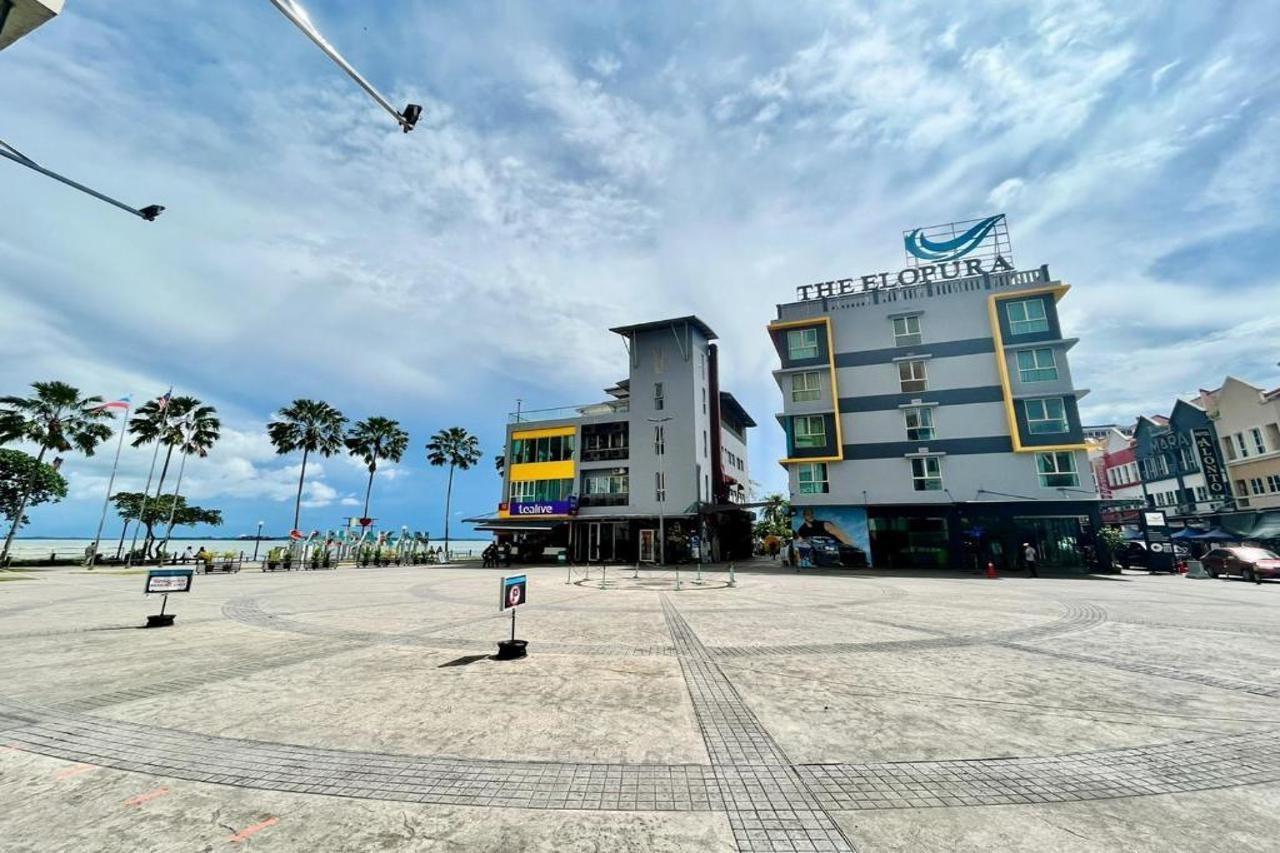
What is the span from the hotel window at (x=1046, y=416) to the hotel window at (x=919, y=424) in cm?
519

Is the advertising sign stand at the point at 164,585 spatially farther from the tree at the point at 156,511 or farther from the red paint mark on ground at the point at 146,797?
the tree at the point at 156,511

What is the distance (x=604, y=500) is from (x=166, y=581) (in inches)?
1168

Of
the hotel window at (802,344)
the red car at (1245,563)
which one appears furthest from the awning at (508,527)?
the red car at (1245,563)

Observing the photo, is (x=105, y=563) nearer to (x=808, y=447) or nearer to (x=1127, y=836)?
(x=808, y=447)

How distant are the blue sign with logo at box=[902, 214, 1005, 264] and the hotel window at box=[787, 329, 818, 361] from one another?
941cm

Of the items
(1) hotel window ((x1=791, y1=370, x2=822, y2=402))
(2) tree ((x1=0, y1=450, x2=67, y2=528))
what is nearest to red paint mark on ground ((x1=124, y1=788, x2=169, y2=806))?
(1) hotel window ((x1=791, y1=370, x2=822, y2=402))

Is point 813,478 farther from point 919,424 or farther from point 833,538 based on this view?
point 919,424

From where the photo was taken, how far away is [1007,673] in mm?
7328

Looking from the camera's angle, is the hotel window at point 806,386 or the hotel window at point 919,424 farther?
the hotel window at point 806,386

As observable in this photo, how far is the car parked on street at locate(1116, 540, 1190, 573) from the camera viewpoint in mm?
28888

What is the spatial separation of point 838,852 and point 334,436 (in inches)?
2060

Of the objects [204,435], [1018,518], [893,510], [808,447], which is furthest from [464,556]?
[1018,518]

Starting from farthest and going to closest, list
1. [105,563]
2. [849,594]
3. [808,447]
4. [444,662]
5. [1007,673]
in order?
[105,563]
[808,447]
[849,594]
[444,662]
[1007,673]

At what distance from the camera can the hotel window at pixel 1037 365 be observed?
97.0 feet
